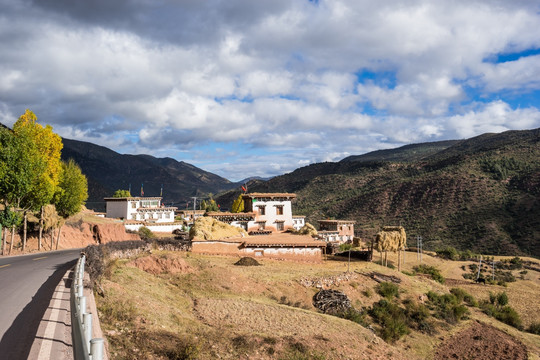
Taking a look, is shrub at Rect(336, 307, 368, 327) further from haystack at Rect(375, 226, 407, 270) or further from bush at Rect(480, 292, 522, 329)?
haystack at Rect(375, 226, 407, 270)

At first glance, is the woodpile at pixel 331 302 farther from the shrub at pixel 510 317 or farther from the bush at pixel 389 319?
the shrub at pixel 510 317

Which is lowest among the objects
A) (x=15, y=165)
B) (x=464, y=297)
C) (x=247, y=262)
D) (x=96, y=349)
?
(x=464, y=297)

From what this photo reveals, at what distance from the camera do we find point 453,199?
105375 mm

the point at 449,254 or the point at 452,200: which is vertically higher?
the point at 452,200

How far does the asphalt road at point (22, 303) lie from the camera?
33.3 ft

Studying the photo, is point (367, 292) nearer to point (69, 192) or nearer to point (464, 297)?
point (464, 297)

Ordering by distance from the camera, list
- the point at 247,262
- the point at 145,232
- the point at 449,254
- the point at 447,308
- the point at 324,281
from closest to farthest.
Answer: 1. the point at 324,281
2. the point at 447,308
3. the point at 247,262
4. the point at 145,232
5. the point at 449,254

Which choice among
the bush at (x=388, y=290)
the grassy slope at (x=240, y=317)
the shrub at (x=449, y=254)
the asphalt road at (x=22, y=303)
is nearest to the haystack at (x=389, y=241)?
the grassy slope at (x=240, y=317)

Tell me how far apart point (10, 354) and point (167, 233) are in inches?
2671

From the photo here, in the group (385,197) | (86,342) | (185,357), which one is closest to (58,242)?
(185,357)

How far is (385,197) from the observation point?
393 ft

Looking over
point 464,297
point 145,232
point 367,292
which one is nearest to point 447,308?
point 367,292

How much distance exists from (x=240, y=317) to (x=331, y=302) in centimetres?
1046

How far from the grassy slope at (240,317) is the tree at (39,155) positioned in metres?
17.6
